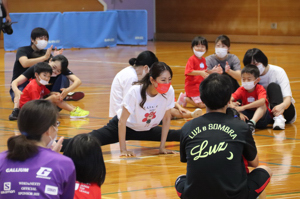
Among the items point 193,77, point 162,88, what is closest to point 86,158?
point 162,88

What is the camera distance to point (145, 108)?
4.05m

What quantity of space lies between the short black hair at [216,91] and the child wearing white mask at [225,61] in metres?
3.41

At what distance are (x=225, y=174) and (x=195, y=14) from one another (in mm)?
15356

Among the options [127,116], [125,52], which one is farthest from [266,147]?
[125,52]

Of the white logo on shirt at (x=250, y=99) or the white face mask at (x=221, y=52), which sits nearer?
the white logo on shirt at (x=250, y=99)

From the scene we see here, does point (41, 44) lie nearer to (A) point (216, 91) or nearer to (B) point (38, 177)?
(A) point (216, 91)

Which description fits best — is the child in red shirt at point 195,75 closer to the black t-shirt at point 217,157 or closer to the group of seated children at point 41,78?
the group of seated children at point 41,78

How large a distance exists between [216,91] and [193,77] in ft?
12.7

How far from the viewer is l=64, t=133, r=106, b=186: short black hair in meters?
2.23

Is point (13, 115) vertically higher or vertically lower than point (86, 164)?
lower

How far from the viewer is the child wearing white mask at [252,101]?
4848 millimetres

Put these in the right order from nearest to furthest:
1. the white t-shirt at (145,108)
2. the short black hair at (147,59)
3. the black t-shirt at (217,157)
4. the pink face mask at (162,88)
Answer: the black t-shirt at (217,157) < the pink face mask at (162,88) < the white t-shirt at (145,108) < the short black hair at (147,59)

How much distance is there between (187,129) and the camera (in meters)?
2.47

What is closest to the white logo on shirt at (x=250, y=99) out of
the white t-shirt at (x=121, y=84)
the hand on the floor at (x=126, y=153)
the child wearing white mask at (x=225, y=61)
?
the child wearing white mask at (x=225, y=61)
